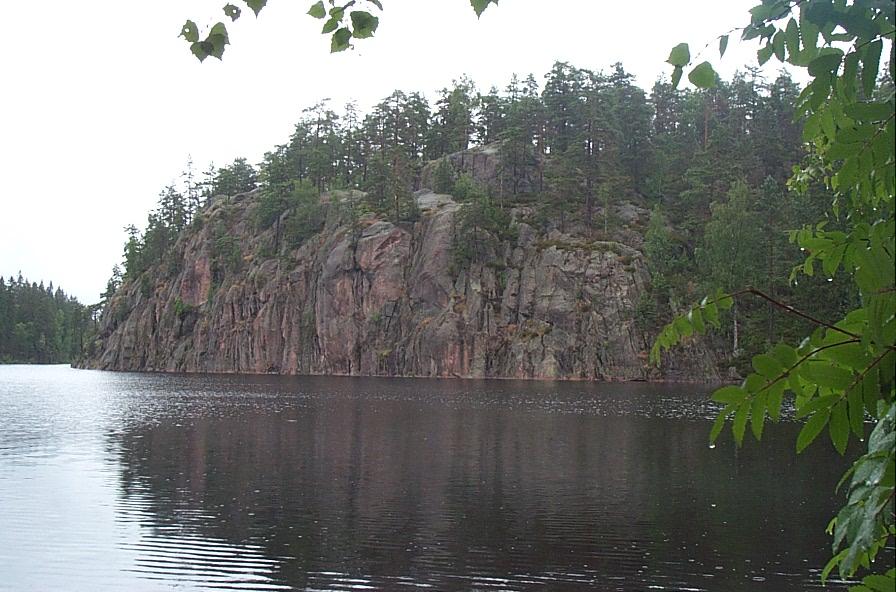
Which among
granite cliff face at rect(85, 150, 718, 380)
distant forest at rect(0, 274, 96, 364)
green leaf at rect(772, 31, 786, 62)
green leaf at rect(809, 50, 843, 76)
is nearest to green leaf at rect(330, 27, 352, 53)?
green leaf at rect(772, 31, 786, 62)

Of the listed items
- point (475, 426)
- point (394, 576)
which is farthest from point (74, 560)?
point (475, 426)

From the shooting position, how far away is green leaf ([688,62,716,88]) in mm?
2400

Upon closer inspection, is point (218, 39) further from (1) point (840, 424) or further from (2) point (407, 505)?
(2) point (407, 505)

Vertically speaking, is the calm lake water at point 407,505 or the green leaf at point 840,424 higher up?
the green leaf at point 840,424

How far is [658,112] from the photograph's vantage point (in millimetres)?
102562

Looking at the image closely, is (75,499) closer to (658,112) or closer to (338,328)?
(338,328)

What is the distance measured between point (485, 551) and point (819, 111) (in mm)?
13599

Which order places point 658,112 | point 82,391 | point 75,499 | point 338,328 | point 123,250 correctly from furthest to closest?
point 123,250
point 658,112
point 338,328
point 82,391
point 75,499

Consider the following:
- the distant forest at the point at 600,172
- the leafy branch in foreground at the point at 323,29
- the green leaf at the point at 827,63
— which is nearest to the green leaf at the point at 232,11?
the leafy branch in foreground at the point at 323,29

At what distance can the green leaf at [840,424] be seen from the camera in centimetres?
192

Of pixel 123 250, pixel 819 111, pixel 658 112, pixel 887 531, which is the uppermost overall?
pixel 658 112

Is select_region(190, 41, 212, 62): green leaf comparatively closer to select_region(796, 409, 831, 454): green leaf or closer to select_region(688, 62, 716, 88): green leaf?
select_region(688, 62, 716, 88): green leaf

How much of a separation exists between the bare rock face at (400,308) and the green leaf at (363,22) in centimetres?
6871

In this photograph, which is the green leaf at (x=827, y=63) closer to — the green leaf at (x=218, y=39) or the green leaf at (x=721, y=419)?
the green leaf at (x=721, y=419)
